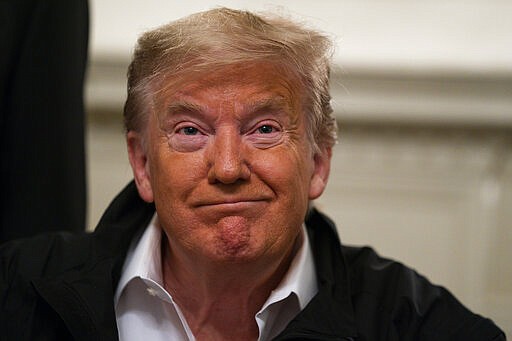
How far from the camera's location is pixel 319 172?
4.57 ft

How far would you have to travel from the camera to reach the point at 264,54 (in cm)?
126

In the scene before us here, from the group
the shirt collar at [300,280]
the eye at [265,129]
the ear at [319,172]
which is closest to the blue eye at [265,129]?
the eye at [265,129]

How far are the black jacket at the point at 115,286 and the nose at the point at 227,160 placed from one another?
0.23 meters

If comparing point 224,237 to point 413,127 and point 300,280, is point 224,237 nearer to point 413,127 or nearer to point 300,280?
point 300,280

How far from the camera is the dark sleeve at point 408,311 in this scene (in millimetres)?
1336

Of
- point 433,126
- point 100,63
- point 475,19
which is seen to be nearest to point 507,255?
point 433,126

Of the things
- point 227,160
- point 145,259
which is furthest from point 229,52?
point 145,259

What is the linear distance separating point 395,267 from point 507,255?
130 centimetres

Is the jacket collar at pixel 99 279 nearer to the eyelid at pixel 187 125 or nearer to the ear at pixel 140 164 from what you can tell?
the ear at pixel 140 164

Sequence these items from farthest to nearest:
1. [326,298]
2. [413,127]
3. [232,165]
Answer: [413,127], [326,298], [232,165]

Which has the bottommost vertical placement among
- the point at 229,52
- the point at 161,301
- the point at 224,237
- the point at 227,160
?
the point at 161,301

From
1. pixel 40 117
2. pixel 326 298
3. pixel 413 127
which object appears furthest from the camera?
pixel 413 127

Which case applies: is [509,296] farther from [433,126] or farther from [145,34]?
[145,34]

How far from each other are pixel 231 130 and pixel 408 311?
388 millimetres
